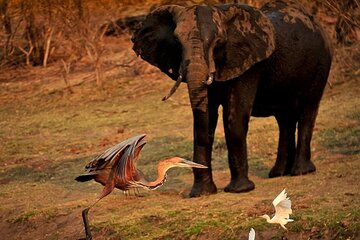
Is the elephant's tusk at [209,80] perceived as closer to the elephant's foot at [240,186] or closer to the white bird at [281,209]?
the elephant's foot at [240,186]

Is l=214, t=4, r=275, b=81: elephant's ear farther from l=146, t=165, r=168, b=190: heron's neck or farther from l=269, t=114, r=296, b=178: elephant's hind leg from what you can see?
l=146, t=165, r=168, b=190: heron's neck

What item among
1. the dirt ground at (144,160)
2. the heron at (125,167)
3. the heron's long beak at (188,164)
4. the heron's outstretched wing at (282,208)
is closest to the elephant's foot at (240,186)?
the dirt ground at (144,160)

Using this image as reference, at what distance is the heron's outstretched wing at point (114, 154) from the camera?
591cm

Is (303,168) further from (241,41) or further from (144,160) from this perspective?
(144,160)

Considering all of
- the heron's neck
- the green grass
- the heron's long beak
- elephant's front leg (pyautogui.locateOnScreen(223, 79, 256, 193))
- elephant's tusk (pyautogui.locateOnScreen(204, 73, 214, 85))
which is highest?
the heron's long beak

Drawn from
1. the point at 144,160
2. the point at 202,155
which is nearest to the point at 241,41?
the point at 202,155

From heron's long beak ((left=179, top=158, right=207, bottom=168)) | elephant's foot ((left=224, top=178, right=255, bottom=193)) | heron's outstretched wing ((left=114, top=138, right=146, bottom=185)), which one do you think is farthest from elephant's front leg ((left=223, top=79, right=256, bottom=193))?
heron's long beak ((left=179, top=158, right=207, bottom=168))

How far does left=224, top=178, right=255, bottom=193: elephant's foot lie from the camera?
933 centimetres

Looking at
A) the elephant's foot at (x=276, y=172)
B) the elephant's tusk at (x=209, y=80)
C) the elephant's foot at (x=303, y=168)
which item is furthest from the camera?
the elephant's foot at (x=276, y=172)

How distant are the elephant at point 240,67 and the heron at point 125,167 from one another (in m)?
2.49

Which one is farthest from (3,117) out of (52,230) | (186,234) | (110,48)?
(186,234)

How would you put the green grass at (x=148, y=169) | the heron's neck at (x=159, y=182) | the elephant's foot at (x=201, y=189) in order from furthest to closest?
the elephant's foot at (x=201, y=189), the green grass at (x=148, y=169), the heron's neck at (x=159, y=182)

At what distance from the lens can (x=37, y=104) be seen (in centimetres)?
1803

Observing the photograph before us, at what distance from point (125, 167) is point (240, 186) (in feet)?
11.6
